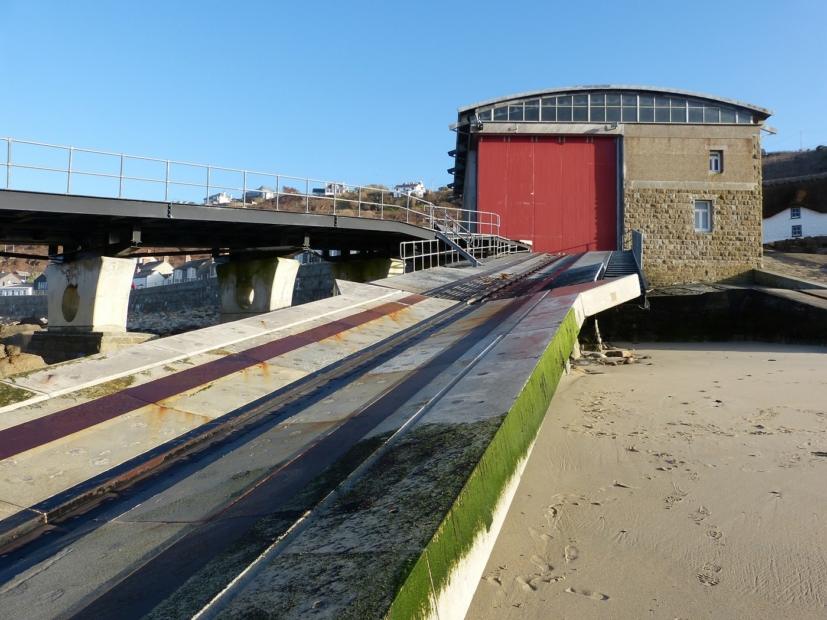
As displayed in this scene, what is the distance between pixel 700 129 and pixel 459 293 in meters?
20.5

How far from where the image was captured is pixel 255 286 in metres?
18.7

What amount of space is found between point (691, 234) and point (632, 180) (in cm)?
342

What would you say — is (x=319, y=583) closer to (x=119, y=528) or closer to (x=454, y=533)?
(x=454, y=533)

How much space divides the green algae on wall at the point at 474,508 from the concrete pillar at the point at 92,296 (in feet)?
39.3

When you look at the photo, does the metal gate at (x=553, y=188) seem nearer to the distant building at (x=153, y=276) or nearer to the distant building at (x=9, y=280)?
the distant building at (x=153, y=276)

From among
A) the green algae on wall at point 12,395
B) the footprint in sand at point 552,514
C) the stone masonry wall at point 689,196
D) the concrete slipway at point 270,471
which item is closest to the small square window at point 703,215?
the stone masonry wall at point 689,196

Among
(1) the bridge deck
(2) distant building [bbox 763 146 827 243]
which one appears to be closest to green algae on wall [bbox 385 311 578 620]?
(1) the bridge deck

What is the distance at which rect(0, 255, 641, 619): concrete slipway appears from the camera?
83.9 inches

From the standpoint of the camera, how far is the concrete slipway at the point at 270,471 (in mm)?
2131

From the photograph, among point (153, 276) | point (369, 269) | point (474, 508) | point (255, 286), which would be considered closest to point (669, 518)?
point (474, 508)

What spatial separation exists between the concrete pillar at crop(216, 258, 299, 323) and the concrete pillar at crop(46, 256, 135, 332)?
4.35 metres

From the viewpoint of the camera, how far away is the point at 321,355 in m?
7.29

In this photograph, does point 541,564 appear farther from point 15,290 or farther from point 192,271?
point 15,290

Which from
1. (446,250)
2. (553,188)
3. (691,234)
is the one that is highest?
(553,188)
